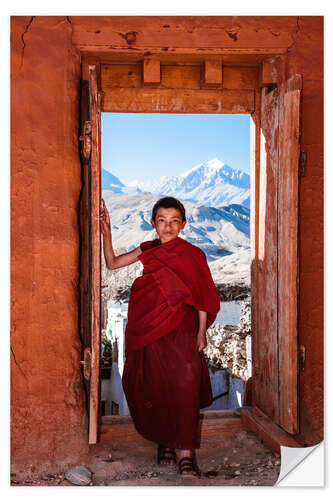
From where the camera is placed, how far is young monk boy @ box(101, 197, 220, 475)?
9.30 ft

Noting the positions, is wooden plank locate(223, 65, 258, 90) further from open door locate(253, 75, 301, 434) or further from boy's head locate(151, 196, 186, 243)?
boy's head locate(151, 196, 186, 243)

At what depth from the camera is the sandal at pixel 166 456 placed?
112 inches

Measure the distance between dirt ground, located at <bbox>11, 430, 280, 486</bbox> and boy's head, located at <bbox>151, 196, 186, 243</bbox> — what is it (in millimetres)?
1443

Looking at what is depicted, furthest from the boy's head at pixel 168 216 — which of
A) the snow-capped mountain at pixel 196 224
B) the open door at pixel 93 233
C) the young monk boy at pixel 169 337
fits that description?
the snow-capped mountain at pixel 196 224

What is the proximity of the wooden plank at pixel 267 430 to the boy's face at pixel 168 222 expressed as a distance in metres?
1.40

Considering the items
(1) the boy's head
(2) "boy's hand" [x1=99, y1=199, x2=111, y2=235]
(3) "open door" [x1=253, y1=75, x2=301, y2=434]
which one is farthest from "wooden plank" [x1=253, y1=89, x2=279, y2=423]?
(2) "boy's hand" [x1=99, y1=199, x2=111, y2=235]

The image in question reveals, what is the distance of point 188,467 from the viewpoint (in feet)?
8.85

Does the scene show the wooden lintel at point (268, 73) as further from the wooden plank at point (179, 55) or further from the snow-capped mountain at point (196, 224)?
the snow-capped mountain at point (196, 224)

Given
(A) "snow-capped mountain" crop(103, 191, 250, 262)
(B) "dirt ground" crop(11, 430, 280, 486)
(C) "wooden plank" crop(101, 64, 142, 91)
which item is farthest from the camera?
(A) "snow-capped mountain" crop(103, 191, 250, 262)

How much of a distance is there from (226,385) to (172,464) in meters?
4.48

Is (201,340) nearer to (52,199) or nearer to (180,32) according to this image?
(52,199)

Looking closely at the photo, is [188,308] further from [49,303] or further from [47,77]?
[47,77]

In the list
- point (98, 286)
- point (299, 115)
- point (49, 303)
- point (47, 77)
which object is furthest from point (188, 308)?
point (47, 77)

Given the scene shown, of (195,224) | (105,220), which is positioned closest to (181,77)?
(105,220)
